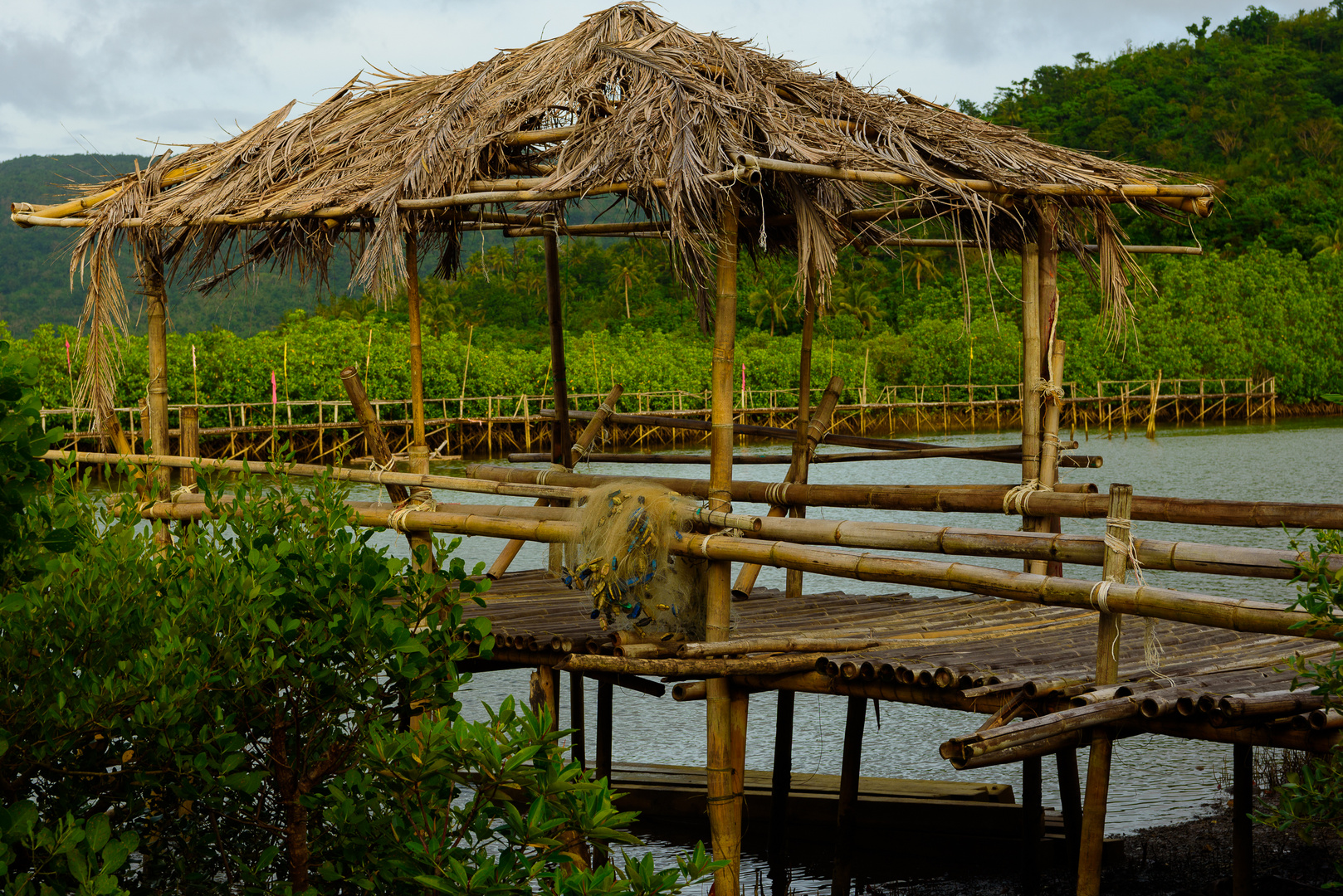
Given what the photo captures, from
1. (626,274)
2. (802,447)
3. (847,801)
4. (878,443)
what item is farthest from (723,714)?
(626,274)

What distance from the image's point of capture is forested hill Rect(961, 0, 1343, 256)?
45969 mm

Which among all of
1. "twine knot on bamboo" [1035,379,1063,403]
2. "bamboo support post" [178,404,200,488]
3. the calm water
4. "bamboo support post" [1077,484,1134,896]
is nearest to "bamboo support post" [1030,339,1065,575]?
"twine knot on bamboo" [1035,379,1063,403]

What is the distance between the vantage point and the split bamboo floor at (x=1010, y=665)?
2.93m

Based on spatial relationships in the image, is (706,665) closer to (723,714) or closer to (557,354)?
(723,714)

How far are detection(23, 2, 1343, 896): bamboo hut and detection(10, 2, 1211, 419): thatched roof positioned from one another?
0.02m

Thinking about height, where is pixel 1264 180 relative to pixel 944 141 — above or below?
above

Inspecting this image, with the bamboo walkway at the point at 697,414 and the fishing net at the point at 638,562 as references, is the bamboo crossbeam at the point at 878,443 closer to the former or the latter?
the fishing net at the point at 638,562

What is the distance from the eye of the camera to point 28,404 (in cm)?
216

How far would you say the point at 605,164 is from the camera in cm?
438

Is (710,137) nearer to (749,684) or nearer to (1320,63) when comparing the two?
(749,684)

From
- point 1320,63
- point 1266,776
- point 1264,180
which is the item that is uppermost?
point 1320,63

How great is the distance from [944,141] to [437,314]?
116ft

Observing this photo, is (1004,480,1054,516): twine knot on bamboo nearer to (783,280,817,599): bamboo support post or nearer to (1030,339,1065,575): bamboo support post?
(1030,339,1065,575): bamboo support post

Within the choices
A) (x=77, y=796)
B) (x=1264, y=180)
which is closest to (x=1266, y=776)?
(x=77, y=796)
